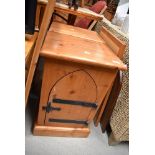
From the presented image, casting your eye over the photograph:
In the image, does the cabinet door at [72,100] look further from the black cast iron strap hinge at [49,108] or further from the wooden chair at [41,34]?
the wooden chair at [41,34]

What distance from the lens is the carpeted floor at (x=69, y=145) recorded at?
119 cm

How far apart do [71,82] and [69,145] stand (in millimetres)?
488

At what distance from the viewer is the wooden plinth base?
1.26 m

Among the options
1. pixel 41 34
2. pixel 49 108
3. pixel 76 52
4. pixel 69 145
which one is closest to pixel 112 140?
pixel 69 145

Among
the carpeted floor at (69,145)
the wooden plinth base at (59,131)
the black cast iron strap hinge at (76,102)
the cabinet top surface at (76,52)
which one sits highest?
the cabinet top surface at (76,52)

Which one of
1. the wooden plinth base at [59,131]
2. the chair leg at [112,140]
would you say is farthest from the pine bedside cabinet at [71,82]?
the chair leg at [112,140]

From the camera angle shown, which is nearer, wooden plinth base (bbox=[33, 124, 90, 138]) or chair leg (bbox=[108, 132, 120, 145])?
wooden plinth base (bbox=[33, 124, 90, 138])

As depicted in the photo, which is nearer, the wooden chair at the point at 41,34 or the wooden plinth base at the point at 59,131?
the wooden chair at the point at 41,34

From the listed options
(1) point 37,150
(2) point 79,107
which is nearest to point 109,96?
(2) point 79,107

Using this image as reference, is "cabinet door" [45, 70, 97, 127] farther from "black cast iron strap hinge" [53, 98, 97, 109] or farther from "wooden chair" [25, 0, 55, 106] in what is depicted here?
"wooden chair" [25, 0, 55, 106]

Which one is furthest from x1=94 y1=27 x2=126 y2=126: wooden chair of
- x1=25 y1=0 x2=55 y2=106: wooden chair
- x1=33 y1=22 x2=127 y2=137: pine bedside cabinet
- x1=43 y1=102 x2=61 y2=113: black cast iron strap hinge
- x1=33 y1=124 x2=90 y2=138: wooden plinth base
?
x1=25 y1=0 x2=55 y2=106: wooden chair

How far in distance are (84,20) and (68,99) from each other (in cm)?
128

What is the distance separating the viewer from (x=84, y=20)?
214cm
